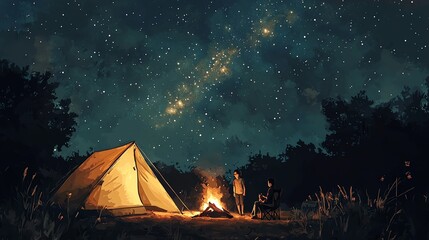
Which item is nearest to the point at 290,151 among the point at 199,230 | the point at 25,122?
the point at 25,122

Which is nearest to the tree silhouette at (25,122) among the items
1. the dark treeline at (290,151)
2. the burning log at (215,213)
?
the dark treeline at (290,151)

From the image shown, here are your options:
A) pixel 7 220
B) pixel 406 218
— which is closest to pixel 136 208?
pixel 7 220

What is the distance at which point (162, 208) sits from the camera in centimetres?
1369

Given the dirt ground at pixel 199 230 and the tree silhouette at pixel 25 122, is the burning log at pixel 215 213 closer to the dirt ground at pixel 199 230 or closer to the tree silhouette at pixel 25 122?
the dirt ground at pixel 199 230

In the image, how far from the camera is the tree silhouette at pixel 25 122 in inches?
615

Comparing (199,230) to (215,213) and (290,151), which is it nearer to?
(215,213)

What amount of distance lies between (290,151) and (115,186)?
1748 cm

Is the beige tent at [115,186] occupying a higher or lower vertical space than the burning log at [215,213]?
higher

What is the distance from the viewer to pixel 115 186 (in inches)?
517

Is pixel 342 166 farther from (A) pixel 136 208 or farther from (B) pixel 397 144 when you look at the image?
(A) pixel 136 208

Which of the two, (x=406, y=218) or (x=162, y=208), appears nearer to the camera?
(x=406, y=218)

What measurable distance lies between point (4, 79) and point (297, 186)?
1509 cm

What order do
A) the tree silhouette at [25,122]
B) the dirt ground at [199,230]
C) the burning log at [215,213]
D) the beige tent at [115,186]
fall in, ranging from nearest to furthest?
the dirt ground at [199,230]
the beige tent at [115,186]
the burning log at [215,213]
the tree silhouette at [25,122]

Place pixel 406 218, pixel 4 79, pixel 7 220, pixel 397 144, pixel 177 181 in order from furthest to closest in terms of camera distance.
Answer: pixel 177 181, pixel 397 144, pixel 4 79, pixel 406 218, pixel 7 220
